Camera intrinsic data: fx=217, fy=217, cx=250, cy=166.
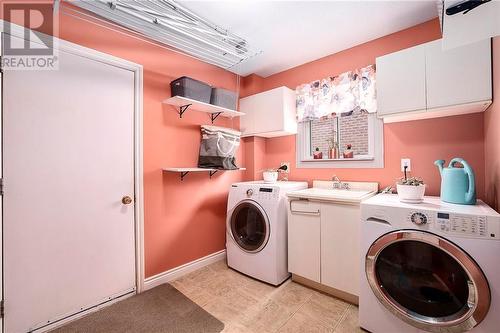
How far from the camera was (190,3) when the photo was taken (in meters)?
1.71

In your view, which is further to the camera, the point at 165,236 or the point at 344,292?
the point at 165,236

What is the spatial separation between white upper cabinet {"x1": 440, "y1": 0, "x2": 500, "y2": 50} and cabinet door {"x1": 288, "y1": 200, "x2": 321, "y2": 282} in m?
1.55

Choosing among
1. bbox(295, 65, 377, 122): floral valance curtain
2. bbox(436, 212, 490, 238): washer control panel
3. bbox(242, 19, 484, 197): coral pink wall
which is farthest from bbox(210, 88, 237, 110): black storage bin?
A: bbox(436, 212, 490, 238): washer control panel

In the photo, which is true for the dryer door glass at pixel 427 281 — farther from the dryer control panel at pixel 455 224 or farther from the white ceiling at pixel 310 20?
the white ceiling at pixel 310 20

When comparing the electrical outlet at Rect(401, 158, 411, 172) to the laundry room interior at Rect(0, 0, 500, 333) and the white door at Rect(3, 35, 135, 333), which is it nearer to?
the laundry room interior at Rect(0, 0, 500, 333)

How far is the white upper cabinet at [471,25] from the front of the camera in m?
1.31

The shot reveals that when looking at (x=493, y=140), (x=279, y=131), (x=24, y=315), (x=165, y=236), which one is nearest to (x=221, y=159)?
(x=279, y=131)

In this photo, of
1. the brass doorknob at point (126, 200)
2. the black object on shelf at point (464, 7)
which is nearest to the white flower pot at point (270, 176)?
the brass doorknob at point (126, 200)

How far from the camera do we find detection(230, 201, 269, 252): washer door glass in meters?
2.18

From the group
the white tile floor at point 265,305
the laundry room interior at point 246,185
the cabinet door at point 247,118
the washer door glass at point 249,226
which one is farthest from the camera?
the cabinet door at point 247,118

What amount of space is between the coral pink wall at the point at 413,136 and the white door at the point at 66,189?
2.04 meters

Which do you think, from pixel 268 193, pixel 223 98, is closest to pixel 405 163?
pixel 268 193

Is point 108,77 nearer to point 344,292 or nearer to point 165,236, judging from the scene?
point 165,236

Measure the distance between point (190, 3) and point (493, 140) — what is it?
235cm
